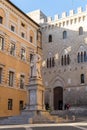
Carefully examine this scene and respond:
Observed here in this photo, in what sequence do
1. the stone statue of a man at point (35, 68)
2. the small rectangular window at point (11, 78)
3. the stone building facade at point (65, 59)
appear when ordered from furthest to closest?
1. the stone building facade at point (65, 59)
2. the small rectangular window at point (11, 78)
3. the stone statue of a man at point (35, 68)

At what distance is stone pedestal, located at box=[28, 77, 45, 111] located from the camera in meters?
21.4

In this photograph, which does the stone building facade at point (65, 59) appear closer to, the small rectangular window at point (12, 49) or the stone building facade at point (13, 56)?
the stone building facade at point (13, 56)

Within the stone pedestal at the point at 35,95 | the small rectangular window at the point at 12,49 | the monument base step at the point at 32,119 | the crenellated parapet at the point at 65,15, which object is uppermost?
the crenellated parapet at the point at 65,15

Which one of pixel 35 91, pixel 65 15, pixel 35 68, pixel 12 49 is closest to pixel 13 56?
pixel 12 49

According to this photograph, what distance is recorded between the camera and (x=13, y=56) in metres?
31.3

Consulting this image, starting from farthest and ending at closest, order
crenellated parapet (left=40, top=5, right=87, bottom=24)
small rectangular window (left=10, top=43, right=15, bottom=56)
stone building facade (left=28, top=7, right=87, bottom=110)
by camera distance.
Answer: crenellated parapet (left=40, top=5, right=87, bottom=24), stone building facade (left=28, top=7, right=87, bottom=110), small rectangular window (left=10, top=43, right=15, bottom=56)

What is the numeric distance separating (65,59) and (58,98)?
18.2ft

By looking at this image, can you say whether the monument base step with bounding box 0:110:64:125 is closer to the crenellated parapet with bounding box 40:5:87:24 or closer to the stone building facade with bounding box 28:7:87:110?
the stone building facade with bounding box 28:7:87:110

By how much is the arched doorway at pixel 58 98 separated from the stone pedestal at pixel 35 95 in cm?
1839

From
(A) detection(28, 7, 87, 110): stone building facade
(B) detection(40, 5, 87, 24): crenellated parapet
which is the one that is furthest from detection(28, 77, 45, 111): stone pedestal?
(B) detection(40, 5, 87, 24): crenellated parapet

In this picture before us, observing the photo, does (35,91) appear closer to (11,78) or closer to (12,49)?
(11,78)

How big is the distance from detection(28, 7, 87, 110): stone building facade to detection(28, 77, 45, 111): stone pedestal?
16.0 metres

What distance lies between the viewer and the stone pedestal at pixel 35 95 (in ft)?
70.1

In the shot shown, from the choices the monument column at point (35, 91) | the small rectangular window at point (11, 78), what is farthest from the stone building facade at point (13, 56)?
the monument column at point (35, 91)
